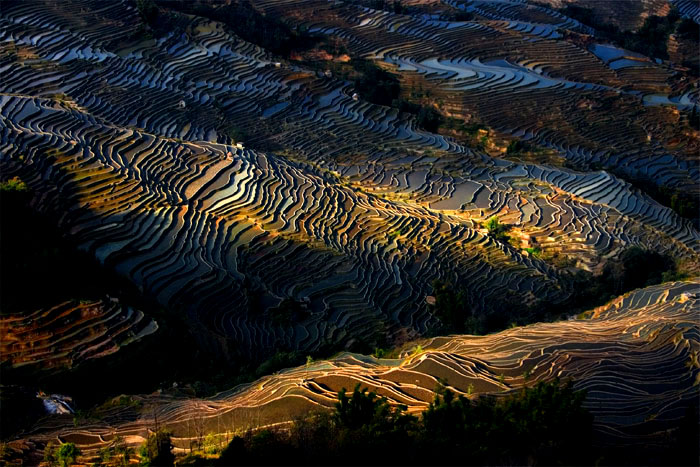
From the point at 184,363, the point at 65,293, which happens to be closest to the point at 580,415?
the point at 184,363

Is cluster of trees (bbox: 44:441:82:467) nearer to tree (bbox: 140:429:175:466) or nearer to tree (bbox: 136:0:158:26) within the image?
tree (bbox: 140:429:175:466)

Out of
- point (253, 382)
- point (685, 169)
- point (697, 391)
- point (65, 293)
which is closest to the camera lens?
point (697, 391)

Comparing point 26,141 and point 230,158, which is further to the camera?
point 230,158

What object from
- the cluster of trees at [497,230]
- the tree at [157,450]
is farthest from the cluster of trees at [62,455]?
the cluster of trees at [497,230]

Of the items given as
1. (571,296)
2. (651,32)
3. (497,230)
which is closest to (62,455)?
(571,296)

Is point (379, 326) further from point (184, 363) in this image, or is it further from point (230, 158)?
point (230, 158)

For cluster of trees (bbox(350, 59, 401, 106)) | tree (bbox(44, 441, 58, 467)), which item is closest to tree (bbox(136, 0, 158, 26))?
cluster of trees (bbox(350, 59, 401, 106))

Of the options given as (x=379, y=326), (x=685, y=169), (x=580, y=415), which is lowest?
(x=685, y=169)
